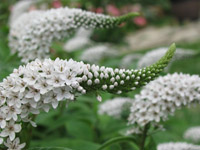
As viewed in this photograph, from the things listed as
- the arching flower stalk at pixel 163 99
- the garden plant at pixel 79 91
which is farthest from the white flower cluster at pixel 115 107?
the arching flower stalk at pixel 163 99

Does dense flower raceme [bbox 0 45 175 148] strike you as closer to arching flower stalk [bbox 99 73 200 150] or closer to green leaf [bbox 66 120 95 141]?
arching flower stalk [bbox 99 73 200 150]

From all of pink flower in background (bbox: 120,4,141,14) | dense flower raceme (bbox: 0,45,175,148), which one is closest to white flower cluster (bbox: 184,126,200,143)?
dense flower raceme (bbox: 0,45,175,148)

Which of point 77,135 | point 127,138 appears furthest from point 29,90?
point 77,135

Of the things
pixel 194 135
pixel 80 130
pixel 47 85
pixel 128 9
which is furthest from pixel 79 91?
pixel 128 9

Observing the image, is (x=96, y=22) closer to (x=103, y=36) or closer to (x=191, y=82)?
(x=191, y=82)

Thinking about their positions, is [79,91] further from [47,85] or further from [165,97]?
[165,97]

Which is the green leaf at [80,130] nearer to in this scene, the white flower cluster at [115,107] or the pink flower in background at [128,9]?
the white flower cluster at [115,107]
